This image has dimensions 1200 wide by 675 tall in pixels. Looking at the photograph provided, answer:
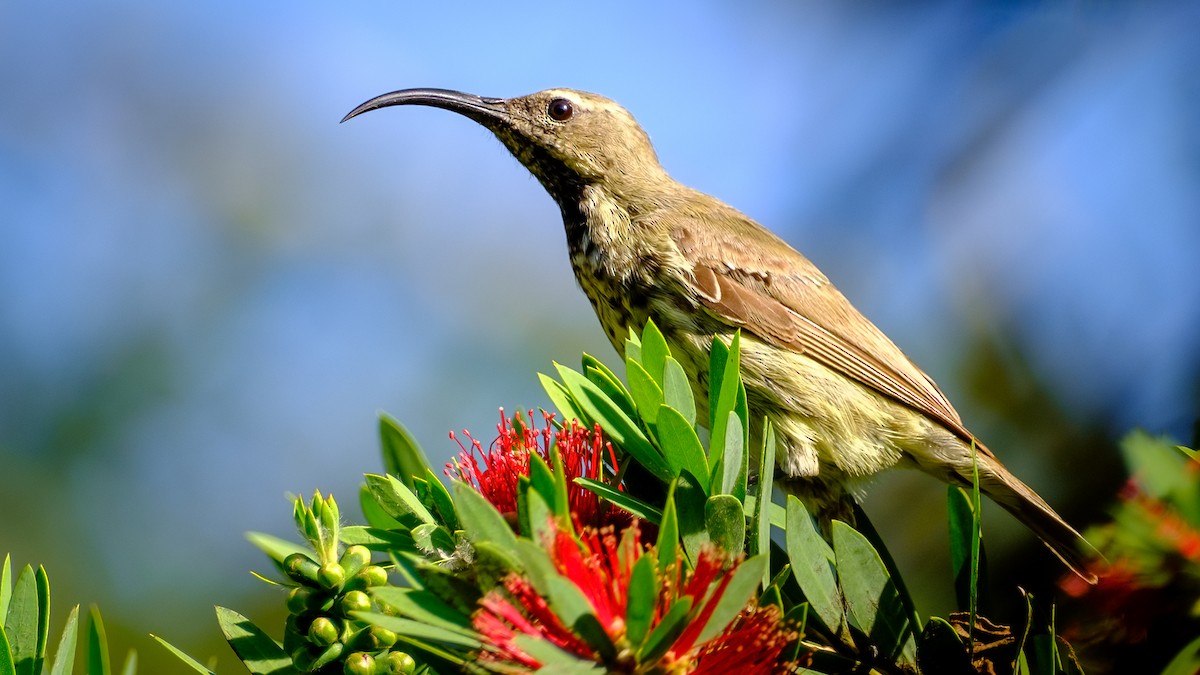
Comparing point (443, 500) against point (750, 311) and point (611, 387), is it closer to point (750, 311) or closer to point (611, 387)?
point (611, 387)

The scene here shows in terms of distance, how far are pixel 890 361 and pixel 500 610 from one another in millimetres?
2834

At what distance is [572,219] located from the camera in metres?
3.79

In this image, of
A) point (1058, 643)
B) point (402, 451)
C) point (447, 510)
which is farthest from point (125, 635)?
point (1058, 643)

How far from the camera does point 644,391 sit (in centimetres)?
132

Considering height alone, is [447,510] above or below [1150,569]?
below

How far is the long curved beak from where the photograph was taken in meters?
3.93

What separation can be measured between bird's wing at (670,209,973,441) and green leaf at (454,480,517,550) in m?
2.14

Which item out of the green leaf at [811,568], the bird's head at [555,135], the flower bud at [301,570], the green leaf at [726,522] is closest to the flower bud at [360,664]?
the flower bud at [301,570]

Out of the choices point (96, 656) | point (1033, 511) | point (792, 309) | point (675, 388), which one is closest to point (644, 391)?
point (675, 388)

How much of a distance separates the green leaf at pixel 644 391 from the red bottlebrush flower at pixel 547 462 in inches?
5.9

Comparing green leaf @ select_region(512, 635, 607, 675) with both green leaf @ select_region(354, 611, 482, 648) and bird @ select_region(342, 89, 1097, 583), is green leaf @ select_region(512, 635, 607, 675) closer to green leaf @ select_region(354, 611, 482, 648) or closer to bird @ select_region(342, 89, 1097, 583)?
green leaf @ select_region(354, 611, 482, 648)

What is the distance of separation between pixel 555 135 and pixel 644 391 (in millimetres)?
2864

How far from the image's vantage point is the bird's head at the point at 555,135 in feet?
13.0

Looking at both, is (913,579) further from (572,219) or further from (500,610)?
(500,610)
